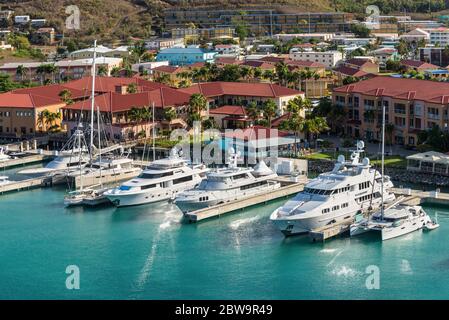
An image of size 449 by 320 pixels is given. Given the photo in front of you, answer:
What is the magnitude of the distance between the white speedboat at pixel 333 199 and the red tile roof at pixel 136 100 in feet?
93.7

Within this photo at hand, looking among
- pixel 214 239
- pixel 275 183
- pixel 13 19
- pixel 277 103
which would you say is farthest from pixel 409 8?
pixel 214 239

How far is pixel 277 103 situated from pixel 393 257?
1419 inches

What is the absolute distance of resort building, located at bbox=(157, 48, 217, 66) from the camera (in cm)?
11050

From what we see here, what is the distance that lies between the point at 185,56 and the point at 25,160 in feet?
169

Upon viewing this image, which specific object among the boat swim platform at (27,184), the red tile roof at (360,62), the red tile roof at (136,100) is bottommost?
the boat swim platform at (27,184)

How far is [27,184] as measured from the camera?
54.2m

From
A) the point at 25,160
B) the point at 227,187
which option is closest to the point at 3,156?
the point at 25,160

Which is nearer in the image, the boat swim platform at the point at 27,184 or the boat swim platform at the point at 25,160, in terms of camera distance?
the boat swim platform at the point at 27,184

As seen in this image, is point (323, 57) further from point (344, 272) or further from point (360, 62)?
point (344, 272)

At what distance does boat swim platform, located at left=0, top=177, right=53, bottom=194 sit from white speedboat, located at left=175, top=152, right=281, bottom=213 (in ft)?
40.2

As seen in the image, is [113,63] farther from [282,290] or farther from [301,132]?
[282,290]

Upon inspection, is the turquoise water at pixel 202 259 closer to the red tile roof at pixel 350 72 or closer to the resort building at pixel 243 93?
the resort building at pixel 243 93

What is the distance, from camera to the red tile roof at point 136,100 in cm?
6931

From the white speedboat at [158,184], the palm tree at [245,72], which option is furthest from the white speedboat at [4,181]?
the palm tree at [245,72]
